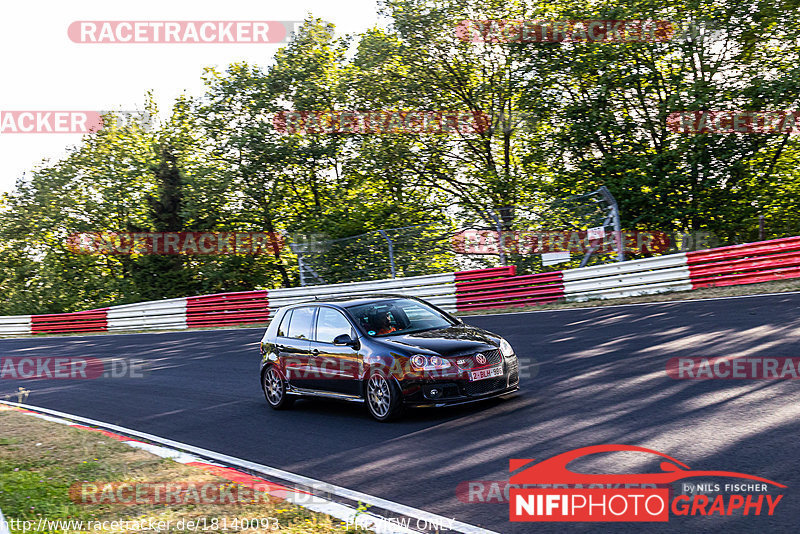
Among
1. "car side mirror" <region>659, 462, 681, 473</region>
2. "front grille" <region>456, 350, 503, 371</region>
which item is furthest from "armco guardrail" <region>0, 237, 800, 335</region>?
"car side mirror" <region>659, 462, 681, 473</region>

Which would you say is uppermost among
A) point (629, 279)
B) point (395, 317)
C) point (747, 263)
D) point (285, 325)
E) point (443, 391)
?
point (747, 263)

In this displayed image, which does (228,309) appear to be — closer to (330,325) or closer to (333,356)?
(330,325)

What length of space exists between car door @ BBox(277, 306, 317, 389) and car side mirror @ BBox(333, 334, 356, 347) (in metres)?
0.83

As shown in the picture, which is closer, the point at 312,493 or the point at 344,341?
the point at 312,493

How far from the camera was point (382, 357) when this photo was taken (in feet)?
29.4

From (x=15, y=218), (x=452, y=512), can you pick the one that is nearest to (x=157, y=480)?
(x=452, y=512)

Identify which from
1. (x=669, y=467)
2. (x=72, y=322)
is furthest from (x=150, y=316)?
(x=669, y=467)

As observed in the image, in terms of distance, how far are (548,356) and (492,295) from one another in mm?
9196

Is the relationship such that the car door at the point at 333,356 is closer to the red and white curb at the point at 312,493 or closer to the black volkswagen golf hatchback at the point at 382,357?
the black volkswagen golf hatchback at the point at 382,357

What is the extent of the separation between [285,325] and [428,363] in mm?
3113

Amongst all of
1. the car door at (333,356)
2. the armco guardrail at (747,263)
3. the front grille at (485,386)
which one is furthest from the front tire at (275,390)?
the armco guardrail at (747,263)

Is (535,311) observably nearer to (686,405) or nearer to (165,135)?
(686,405)

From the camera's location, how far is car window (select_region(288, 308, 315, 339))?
34.3 feet

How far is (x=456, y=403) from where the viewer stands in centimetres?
861
